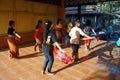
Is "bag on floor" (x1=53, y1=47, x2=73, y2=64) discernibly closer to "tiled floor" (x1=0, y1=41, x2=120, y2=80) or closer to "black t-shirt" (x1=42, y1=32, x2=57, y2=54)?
"tiled floor" (x1=0, y1=41, x2=120, y2=80)

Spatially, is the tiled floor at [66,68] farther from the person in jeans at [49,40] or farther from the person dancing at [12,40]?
the person in jeans at [49,40]

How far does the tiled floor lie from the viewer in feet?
20.3

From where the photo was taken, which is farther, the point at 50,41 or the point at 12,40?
the point at 12,40

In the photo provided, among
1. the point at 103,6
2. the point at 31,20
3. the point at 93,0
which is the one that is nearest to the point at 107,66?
the point at 31,20

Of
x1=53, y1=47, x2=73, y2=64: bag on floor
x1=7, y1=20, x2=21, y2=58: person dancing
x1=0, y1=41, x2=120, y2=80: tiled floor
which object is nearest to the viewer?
x1=0, y1=41, x2=120, y2=80: tiled floor

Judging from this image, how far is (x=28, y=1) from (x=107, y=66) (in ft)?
24.3

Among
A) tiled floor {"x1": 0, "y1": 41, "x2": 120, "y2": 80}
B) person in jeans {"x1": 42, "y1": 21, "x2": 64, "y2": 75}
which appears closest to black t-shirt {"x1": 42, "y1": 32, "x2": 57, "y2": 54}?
person in jeans {"x1": 42, "y1": 21, "x2": 64, "y2": 75}

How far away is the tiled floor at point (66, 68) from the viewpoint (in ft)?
20.3

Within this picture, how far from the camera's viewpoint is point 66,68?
7094mm

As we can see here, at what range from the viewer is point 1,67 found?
7.19 meters

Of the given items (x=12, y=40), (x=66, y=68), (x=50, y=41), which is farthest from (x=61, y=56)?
(x=12, y=40)

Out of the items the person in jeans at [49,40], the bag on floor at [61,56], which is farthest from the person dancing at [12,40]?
the person in jeans at [49,40]

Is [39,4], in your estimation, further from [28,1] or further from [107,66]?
[107,66]

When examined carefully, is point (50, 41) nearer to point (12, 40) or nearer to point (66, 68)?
point (66, 68)
